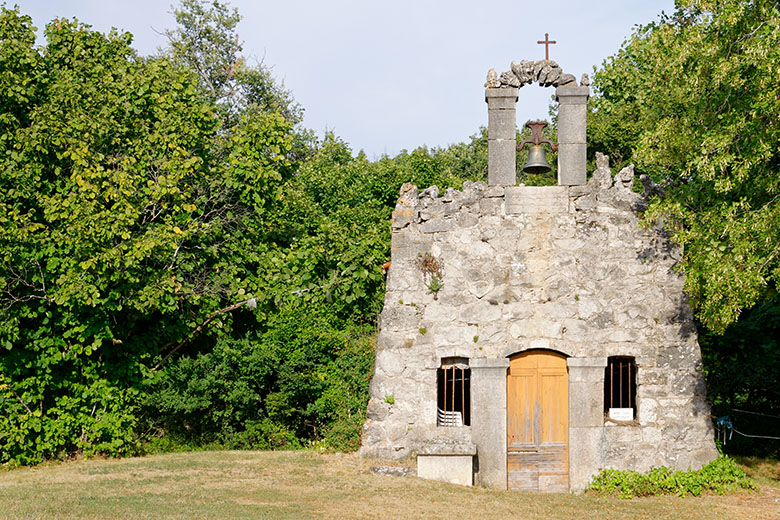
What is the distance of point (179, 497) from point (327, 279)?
5.31 metres

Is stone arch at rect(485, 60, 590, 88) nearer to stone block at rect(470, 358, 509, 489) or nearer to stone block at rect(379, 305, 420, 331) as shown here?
stone block at rect(379, 305, 420, 331)

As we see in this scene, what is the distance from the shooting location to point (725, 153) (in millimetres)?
9695

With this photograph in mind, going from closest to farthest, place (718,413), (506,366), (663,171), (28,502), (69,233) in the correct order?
(28,502) → (506,366) → (69,233) → (718,413) → (663,171)

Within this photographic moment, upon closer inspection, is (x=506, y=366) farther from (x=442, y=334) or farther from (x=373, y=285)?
(x=373, y=285)

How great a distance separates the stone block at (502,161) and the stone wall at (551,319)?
139mm

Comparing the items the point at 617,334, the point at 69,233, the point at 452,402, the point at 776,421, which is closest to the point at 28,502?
the point at 69,233

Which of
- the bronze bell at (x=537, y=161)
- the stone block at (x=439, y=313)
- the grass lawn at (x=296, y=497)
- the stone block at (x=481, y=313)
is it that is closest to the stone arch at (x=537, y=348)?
the stone block at (x=481, y=313)

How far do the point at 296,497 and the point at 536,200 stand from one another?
503cm

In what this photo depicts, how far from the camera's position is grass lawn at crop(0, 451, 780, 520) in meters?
9.16

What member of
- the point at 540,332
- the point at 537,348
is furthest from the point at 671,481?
the point at 540,332

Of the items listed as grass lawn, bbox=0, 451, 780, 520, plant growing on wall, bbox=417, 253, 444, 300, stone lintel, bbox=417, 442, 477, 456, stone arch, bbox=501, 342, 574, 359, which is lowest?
grass lawn, bbox=0, 451, 780, 520

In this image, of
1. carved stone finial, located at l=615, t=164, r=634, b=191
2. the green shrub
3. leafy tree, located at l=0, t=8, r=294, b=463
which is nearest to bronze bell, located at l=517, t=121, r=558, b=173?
carved stone finial, located at l=615, t=164, r=634, b=191

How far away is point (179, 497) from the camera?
9852 mm

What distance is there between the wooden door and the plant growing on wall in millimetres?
1435
